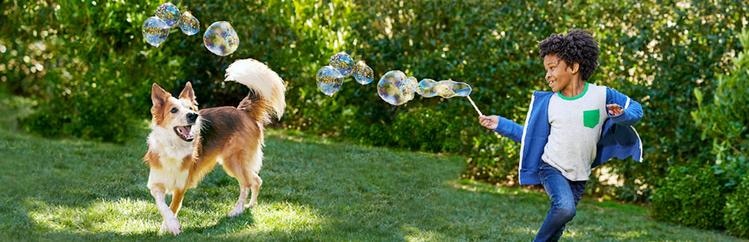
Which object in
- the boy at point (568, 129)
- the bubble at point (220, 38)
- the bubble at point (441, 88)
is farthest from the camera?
the bubble at point (220, 38)

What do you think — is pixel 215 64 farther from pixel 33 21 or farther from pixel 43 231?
pixel 43 231

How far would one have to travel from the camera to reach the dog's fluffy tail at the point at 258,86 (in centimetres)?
639

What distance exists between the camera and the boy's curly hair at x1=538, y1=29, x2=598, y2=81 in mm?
5195

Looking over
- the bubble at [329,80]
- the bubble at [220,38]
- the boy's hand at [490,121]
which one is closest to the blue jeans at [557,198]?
the boy's hand at [490,121]

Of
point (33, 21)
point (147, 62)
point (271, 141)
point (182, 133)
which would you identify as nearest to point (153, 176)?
point (182, 133)

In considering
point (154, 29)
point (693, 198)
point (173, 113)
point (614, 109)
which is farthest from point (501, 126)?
point (693, 198)

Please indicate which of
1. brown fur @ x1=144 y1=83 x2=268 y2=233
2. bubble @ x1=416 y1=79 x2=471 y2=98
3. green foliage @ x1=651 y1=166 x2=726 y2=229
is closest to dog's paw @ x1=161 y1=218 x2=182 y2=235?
brown fur @ x1=144 y1=83 x2=268 y2=233

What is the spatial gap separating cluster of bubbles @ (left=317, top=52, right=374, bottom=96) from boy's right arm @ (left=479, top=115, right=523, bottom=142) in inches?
56.5

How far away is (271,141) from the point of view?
9578mm

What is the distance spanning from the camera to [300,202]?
710cm

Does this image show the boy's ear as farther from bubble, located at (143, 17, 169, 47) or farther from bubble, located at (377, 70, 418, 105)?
bubble, located at (143, 17, 169, 47)

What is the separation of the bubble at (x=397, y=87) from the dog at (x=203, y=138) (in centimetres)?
78

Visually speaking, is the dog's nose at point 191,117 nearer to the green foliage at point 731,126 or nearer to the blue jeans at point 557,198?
the blue jeans at point 557,198

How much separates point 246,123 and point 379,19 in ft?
12.3
